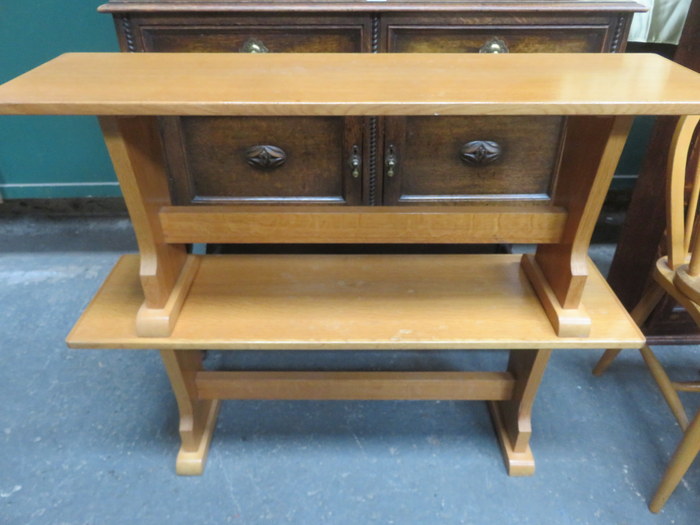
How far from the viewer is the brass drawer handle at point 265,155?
1.55 m

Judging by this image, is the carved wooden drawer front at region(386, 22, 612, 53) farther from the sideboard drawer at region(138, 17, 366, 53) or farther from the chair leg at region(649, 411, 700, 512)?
the chair leg at region(649, 411, 700, 512)

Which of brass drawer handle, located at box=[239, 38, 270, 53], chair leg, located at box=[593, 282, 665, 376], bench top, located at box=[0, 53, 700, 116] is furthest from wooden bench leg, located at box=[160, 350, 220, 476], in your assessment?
chair leg, located at box=[593, 282, 665, 376]

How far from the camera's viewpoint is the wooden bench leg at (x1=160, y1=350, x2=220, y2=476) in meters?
1.42

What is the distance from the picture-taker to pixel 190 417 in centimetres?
149

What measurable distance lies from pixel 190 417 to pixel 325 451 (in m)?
0.40

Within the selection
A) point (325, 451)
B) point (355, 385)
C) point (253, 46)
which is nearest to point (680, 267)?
point (355, 385)

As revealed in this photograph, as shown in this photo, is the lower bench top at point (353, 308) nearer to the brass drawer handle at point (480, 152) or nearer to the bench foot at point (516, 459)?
the brass drawer handle at point (480, 152)

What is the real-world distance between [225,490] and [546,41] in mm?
1521

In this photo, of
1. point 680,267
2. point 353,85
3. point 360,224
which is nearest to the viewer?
point 353,85

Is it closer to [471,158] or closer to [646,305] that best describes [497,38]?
[471,158]

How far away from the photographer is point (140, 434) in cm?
162

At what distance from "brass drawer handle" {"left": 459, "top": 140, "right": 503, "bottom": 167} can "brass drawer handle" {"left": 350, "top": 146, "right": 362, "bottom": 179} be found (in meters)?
0.30

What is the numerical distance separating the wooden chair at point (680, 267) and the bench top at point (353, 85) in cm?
23

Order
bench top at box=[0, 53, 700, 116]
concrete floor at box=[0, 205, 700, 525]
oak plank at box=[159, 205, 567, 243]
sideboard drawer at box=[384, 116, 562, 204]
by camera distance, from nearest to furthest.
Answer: bench top at box=[0, 53, 700, 116], oak plank at box=[159, 205, 567, 243], concrete floor at box=[0, 205, 700, 525], sideboard drawer at box=[384, 116, 562, 204]
